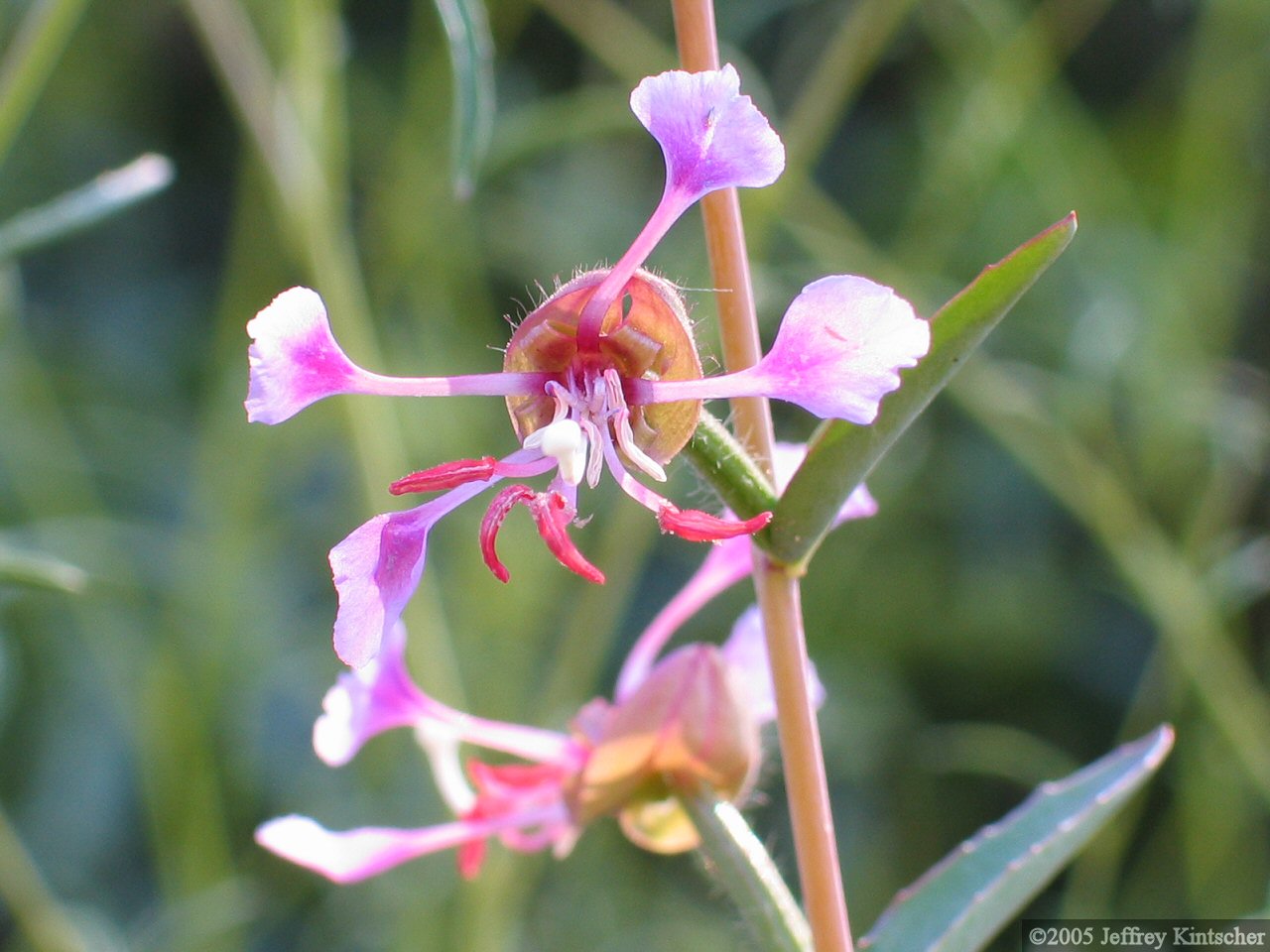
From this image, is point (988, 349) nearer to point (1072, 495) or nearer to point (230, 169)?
point (1072, 495)

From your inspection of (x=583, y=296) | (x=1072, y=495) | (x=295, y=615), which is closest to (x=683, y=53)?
(x=583, y=296)

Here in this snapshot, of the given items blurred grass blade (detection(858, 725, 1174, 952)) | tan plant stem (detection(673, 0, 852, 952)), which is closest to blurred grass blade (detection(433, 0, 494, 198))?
tan plant stem (detection(673, 0, 852, 952))

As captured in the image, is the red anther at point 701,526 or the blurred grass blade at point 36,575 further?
the blurred grass blade at point 36,575

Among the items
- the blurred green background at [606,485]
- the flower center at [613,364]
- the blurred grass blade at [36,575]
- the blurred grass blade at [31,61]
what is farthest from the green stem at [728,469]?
the blurred green background at [606,485]

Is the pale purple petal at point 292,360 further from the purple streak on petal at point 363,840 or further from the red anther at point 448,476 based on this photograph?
the purple streak on petal at point 363,840

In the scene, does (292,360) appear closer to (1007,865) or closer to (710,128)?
(710,128)

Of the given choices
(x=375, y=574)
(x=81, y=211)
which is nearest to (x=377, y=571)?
(x=375, y=574)
